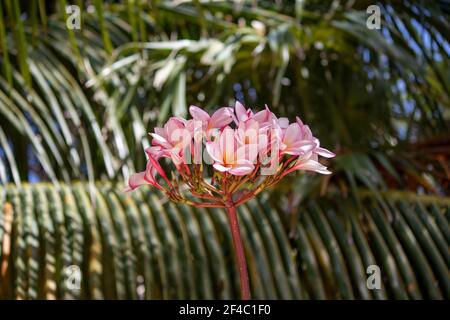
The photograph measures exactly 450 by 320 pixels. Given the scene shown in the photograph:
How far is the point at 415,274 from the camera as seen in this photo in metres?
1.52

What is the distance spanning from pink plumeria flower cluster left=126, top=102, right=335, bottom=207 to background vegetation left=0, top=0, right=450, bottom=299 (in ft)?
1.76

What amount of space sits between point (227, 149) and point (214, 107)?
1449mm

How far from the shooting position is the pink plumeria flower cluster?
612mm

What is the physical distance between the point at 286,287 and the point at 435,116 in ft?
3.39

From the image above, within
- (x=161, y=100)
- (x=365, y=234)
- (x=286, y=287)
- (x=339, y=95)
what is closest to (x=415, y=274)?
(x=365, y=234)

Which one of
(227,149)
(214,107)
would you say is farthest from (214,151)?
(214,107)

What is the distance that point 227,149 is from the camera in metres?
0.61

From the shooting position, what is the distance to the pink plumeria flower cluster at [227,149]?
612 millimetres

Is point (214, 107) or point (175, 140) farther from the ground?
point (214, 107)

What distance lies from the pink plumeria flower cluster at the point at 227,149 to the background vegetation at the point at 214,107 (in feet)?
1.76

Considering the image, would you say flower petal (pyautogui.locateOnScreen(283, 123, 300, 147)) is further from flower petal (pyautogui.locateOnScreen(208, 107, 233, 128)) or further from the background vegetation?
the background vegetation

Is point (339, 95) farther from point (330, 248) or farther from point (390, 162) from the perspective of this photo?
point (330, 248)

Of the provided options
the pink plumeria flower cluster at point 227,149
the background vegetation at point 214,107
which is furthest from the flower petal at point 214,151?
the background vegetation at point 214,107

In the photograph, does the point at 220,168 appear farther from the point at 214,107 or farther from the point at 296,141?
the point at 214,107
